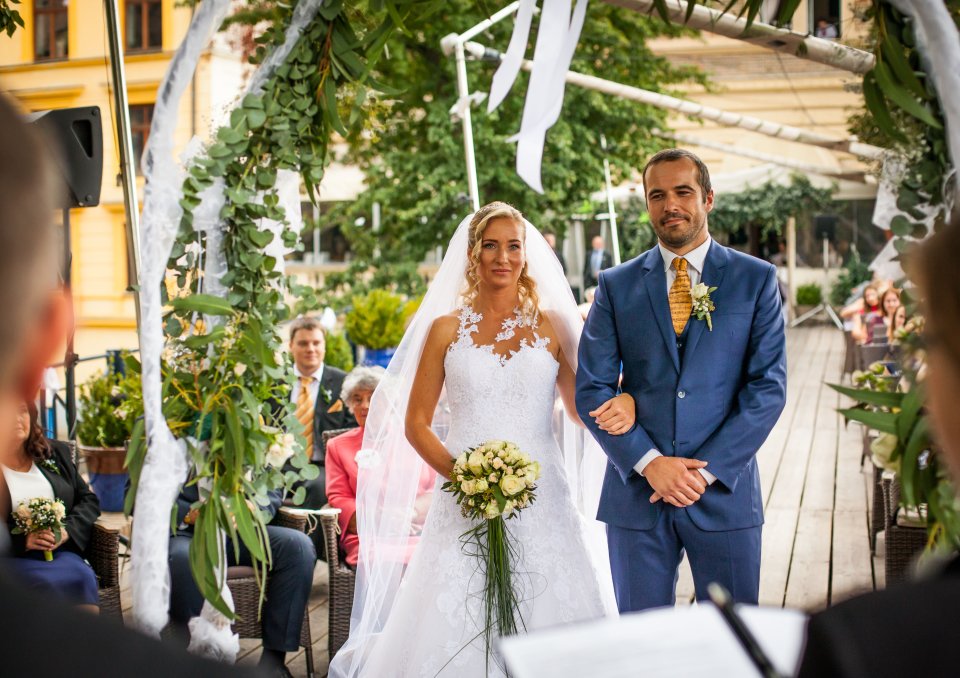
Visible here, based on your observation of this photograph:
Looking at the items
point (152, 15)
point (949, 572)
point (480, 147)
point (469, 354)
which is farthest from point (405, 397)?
point (152, 15)

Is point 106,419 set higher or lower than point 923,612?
lower

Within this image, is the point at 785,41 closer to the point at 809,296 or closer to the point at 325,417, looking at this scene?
the point at 325,417

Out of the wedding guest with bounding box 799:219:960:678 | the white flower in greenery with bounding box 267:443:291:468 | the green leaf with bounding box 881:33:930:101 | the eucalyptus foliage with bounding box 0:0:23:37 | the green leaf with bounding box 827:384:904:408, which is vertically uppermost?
the eucalyptus foliage with bounding box 0:0:23:37

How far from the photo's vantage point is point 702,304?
3238mm

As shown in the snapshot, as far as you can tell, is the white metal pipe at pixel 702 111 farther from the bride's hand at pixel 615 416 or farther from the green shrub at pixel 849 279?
the green shrub at pixel 849 279

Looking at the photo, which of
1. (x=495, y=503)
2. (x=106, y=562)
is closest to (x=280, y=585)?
(x=106, y=562)

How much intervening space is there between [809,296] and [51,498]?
19.9 m

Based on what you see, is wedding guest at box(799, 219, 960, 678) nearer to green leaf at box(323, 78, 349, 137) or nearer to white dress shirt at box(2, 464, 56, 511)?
green leaf at box(323, 78, 349, 137)

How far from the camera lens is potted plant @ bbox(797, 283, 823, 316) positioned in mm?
21844

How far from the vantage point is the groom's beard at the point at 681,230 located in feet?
10.9

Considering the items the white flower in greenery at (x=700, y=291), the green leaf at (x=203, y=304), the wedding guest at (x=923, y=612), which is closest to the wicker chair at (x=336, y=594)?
the green leaf at (x=203, y=304)

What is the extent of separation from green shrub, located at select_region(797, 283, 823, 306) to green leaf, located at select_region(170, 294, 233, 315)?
20.6m

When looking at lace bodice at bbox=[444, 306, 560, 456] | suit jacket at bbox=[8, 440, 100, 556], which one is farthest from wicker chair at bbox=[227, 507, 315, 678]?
lace bodice at bbox=[444, 306, 560, 456]

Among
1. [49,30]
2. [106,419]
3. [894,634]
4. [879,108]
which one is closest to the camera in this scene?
[894,634]
